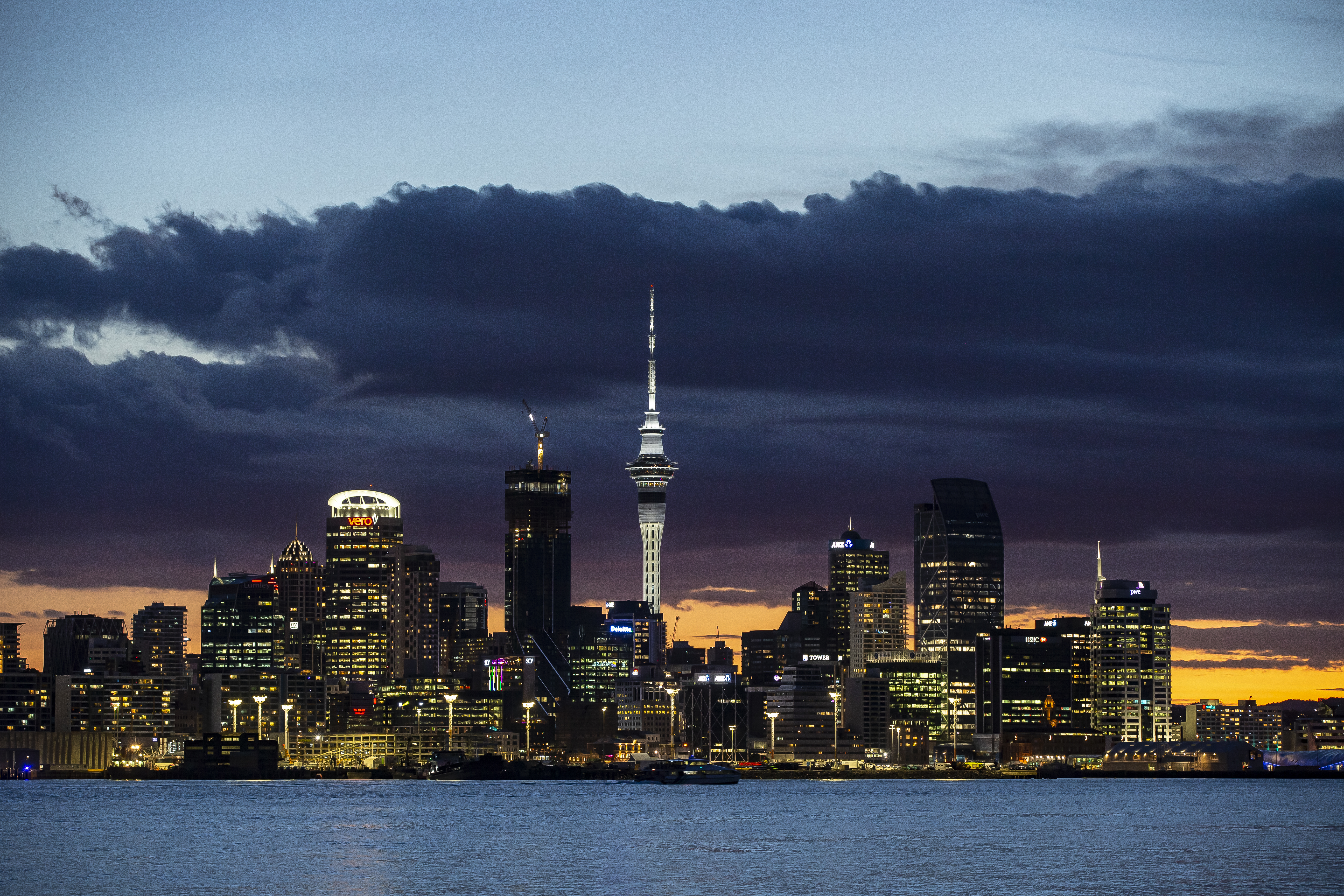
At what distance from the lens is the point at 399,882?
122938 millimetres

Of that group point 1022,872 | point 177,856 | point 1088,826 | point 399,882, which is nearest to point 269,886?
point 399,882

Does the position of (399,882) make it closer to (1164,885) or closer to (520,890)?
(520,890)

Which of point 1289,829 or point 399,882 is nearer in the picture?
point 399,882

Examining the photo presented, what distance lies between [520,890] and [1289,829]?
9553cm

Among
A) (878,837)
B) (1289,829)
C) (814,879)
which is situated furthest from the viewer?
(1289,829)

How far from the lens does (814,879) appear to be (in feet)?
414

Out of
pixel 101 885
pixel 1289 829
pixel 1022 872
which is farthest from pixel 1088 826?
pixel 101 885

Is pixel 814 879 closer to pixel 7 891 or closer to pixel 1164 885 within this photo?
pixel 1164 885

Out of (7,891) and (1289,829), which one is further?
(1289,829)

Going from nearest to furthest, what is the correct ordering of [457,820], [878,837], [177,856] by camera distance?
[177,856], [878,837], [457,820]

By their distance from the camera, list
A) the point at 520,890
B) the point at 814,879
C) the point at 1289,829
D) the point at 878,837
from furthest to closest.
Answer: the point at 1289,829
the point at 878,837
the point at 814,879
the point at 520,890

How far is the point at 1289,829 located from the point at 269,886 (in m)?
106

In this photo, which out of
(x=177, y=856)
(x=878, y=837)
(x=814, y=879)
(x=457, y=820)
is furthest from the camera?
(x=457, y=820)

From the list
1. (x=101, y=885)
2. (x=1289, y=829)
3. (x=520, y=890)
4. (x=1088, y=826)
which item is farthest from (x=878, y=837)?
(x=101, y=885)
